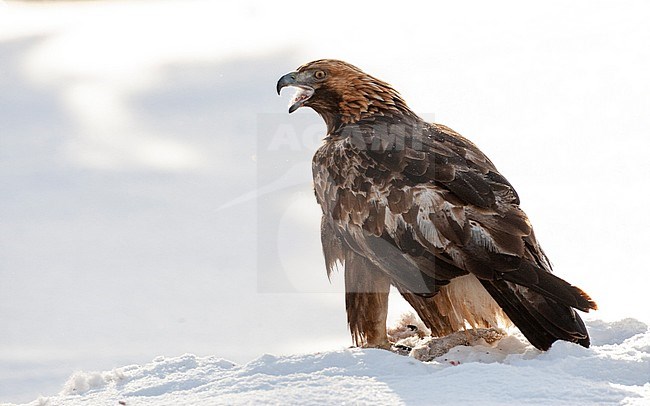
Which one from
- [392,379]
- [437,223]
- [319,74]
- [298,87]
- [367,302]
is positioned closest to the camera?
[392,379]

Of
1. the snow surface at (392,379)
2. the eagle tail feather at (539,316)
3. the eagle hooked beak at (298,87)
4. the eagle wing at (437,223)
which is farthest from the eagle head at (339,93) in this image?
the snow surface at (392,379)

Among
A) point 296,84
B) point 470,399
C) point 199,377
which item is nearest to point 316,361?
point 199,377

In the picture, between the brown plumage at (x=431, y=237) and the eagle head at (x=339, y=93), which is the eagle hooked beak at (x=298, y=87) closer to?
the eagle head at (x=339, y=93)

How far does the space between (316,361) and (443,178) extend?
2.14 m

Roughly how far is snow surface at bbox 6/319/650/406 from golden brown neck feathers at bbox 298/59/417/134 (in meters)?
2.82

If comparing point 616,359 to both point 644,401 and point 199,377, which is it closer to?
point 644,401

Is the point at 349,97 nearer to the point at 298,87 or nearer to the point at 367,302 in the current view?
the point at 298,87

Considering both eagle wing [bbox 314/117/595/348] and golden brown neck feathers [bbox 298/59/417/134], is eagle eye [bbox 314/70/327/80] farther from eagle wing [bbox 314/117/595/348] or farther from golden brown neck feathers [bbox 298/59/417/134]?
eagle wing [bbox 314/117/595/348]

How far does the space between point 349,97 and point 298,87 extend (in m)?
0.63

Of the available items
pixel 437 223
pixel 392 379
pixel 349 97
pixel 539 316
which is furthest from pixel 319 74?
pixel 392 379

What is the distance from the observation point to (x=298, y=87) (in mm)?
10211

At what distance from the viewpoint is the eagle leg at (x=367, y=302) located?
8.88 meters

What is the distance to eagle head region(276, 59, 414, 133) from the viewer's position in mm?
9883

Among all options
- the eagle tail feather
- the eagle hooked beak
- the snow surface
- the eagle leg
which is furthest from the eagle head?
the snow surface
